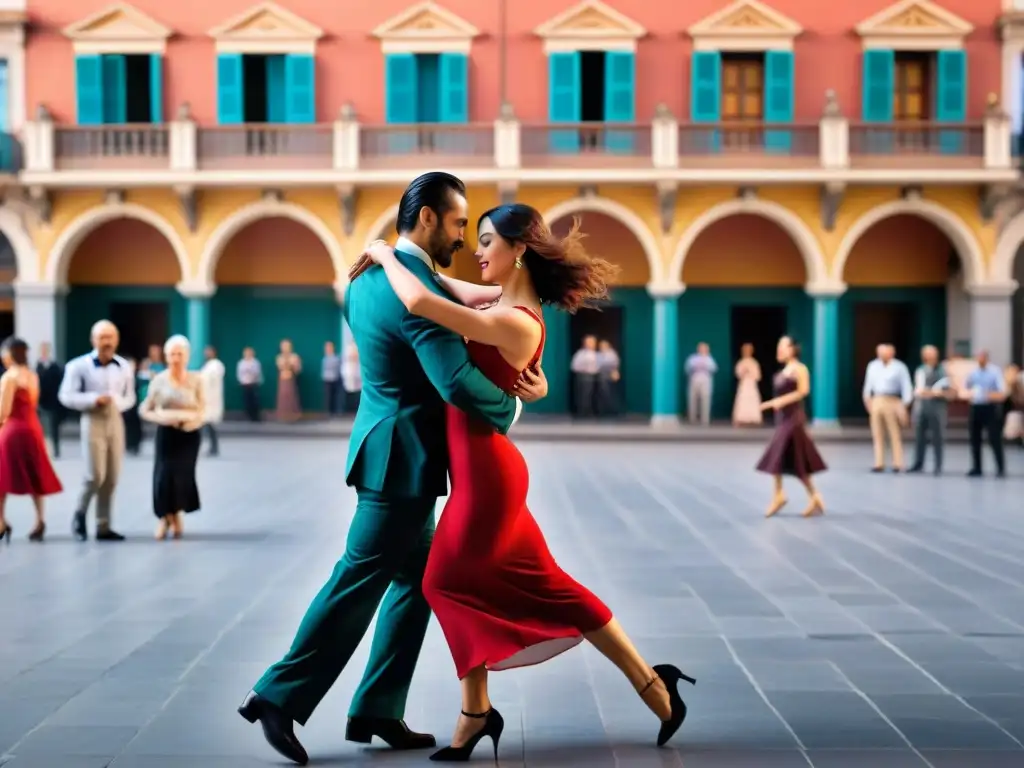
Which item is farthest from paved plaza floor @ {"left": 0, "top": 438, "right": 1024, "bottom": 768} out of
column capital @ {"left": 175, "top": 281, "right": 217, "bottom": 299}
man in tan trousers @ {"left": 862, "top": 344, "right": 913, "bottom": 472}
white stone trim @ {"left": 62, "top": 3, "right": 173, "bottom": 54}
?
white stone trim @ {"left": 62, "top": 3, "right": 173, "bottom": 54}

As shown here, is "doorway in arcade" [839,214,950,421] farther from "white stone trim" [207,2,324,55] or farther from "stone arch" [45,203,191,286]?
"stone arch" [45,203,191,286]

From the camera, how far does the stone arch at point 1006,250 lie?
25016 mm

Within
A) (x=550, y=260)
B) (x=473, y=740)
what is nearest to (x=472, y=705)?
(x=473, y=740)

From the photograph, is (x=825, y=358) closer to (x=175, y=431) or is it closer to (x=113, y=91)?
(x=113, y=91)

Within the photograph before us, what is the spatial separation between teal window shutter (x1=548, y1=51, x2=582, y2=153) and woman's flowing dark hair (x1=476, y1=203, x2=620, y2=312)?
2076 cm

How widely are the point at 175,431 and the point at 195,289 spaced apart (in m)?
15.6

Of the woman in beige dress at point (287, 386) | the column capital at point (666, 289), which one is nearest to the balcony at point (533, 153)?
the column capital at point (666, 289)

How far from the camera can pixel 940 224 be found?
2531 centimetres

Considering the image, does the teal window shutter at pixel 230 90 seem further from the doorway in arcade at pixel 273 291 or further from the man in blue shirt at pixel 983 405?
the man in blue shirt at pixel 983 405

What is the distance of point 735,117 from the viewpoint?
25.7 metres

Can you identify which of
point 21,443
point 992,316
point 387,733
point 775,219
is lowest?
point 387,733

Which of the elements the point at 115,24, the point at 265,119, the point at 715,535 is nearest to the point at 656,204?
the point at 265,119

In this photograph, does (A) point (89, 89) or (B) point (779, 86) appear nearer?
(B) point (779, 86)

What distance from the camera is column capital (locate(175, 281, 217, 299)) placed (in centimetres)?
2564
